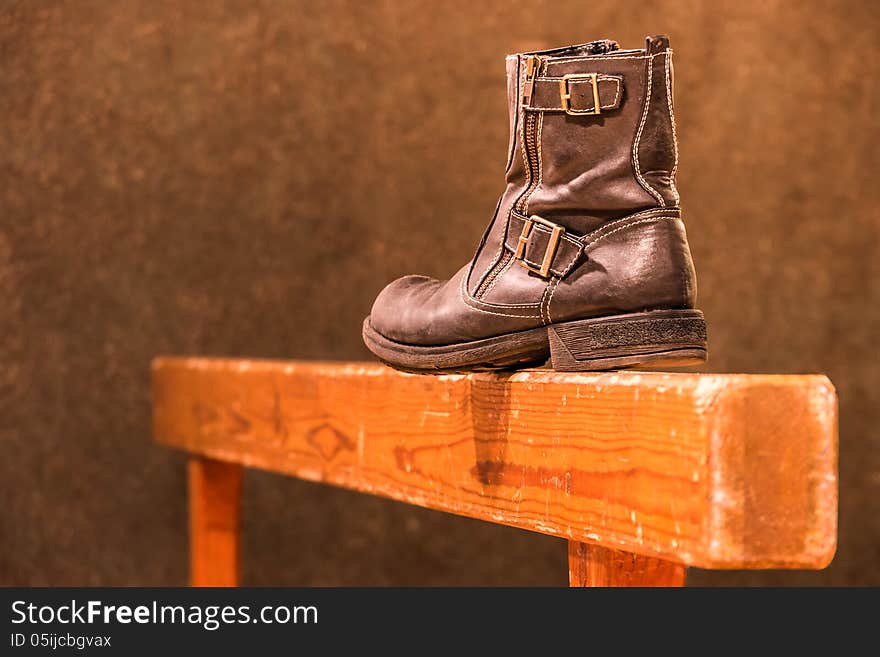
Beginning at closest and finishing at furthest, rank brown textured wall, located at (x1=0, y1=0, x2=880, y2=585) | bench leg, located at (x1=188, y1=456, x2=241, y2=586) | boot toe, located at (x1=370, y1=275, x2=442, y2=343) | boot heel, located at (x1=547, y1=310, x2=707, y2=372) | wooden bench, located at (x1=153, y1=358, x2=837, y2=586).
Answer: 1. wooden bench, located at (x1=153, y1=358, x2=837, y2=586)
2. boot heel, located at (x1=547, y1=310, x2=707, y2=372)
3. boot toe, located at (x1=370, y1=275, x2=442, y2=343)
4. bench leg, located at (x1=188, y1=456, x2=241, y2=586)
5. brown textured wall, located at (x1=0, y1=0, x2=880, y2=585)

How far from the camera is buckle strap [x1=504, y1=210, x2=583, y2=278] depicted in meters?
0.99

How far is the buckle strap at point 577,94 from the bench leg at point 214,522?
4.01ft

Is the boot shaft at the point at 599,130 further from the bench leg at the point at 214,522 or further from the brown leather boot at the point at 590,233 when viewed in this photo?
the bench leg at the point at 214,522

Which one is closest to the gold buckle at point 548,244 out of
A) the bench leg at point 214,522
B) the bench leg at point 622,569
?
the bench leg at point 622,569

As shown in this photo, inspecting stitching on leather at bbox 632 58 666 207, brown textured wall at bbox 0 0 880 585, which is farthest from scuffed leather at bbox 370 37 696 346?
brown textured wall at bbox 0 0 880 585

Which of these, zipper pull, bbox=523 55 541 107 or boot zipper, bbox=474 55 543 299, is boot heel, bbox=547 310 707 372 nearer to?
boot zipper, bbox=474 55 543 299

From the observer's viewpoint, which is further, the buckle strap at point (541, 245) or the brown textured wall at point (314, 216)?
the brown textured wall at point (314, 216)

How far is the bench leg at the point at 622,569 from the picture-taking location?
3.29 feet

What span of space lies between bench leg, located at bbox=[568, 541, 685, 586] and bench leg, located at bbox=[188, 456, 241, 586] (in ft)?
3.71

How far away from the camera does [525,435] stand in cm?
103

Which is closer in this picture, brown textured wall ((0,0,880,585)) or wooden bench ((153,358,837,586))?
wooden bench ((153,358,837,586))

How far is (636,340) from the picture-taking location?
0.96m
